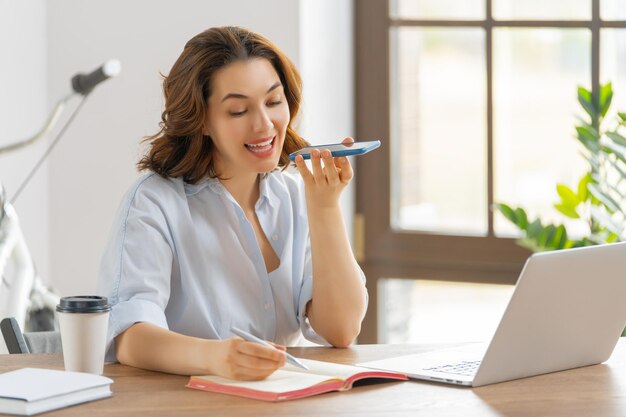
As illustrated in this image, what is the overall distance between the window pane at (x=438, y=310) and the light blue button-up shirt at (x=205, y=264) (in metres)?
1.37

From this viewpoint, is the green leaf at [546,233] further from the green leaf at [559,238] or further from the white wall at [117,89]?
the white wall at [117,89]

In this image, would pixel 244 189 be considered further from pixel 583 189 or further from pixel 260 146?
pixel 583 189

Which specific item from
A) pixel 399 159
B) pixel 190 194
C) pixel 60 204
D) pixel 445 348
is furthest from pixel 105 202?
pixel 445 348

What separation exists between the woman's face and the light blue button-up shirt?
4.7 inches

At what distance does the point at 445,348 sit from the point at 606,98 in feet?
4.29

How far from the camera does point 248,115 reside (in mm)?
2154

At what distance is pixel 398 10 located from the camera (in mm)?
3611

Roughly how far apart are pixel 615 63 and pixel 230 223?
1659 millimetres

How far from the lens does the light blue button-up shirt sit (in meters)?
2.05

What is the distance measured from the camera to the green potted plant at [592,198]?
10.0 feet

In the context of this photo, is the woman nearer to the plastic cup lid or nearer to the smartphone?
the smartphone

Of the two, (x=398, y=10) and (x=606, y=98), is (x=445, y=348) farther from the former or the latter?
(x=398, y=10)

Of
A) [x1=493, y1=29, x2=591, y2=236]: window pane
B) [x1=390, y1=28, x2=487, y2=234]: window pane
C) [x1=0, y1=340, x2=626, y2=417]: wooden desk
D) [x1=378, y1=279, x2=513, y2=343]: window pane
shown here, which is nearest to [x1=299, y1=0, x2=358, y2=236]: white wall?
[x1=390, y1=28, x2=487, y2=234]: window pane

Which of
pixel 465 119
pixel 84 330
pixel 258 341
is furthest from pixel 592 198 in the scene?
pixel 84 330
